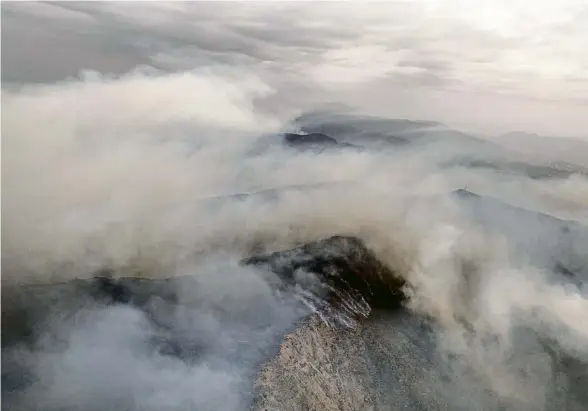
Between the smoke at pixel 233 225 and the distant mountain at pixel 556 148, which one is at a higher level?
the distant mountain at pixel 556 148

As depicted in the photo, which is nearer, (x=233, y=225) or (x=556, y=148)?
(x=233, y=225)

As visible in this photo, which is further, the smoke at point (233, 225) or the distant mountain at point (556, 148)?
the distant mountain at point (556, 148)

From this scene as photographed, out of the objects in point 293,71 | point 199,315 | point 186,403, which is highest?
point 293,71

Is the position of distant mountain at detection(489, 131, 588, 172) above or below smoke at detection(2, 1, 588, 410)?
above

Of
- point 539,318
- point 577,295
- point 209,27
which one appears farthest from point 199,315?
point 577,295

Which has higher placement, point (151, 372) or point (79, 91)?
point (79, 91)

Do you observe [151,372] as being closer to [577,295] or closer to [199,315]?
[199,315]

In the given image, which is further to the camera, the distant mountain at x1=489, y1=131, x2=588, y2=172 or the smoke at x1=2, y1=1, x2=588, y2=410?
the distant mountain at x1=489, y1=131, x2=588, y2=172

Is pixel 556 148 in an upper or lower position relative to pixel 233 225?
upper
